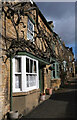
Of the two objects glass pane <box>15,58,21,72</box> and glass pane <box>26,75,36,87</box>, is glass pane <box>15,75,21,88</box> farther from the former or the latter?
glass pane <box>26,75,36,87</box>

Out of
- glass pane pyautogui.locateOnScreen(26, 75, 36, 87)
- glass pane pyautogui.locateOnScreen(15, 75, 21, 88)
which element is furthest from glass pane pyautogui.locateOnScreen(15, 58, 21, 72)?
glass pane pyautogui.locateOnScreen(26, 75, 36, 87)

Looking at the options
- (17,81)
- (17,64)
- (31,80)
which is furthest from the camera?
(31,80)

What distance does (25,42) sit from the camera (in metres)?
7.17

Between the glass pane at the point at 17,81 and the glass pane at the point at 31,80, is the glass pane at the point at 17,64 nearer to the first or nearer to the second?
the glass pane at the point at 17,81

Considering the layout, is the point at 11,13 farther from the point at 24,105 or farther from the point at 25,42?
the point at 24,105

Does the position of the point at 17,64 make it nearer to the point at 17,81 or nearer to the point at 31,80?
the point at 17,81

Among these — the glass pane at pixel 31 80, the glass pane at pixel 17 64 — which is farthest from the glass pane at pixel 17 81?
the glass pane at pixel 31 80

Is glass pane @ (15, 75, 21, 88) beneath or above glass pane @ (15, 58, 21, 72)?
beneath

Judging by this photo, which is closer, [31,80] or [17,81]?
[17,81]

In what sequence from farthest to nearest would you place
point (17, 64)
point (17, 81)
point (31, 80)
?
1. point (31, 80)
2. point (17, 64)
3. point (17, 81)

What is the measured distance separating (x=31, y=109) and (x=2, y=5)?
17.6 ft

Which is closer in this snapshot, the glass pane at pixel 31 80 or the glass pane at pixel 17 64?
the glass pane at pixel 17 64

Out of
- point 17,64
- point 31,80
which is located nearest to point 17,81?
point 17,64

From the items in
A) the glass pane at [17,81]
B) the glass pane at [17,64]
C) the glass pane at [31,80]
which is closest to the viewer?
the glass pane at [17,81]
